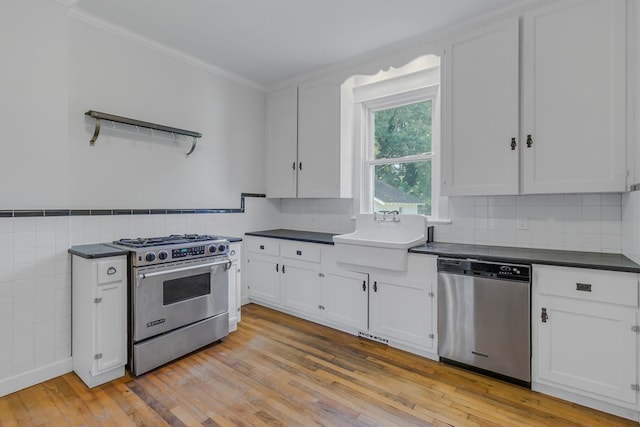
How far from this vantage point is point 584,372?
2035mm

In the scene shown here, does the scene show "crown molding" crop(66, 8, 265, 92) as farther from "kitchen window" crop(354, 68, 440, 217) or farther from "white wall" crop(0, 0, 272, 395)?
"kitchen window" crop(354, 68, 440, 217)

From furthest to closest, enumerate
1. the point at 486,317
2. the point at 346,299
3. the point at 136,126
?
the point at 346,299
the point at 136,126
the point at 486,317

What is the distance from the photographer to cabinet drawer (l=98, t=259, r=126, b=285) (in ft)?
7.42

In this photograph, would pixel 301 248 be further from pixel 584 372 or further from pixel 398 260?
pixel 584 372

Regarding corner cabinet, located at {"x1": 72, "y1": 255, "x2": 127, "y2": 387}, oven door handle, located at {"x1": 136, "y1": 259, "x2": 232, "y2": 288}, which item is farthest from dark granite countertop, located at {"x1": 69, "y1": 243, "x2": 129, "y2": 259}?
oven door handle, located at {"x1": 136, "y1": 259, "x2": 232, "y2": 288}

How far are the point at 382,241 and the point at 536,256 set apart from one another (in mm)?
1108

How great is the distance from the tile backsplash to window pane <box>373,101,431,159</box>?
28.3 inches

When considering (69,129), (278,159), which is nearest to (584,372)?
(278,159)

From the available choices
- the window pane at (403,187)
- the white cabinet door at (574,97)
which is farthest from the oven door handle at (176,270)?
the white cabinet door at (574,97)

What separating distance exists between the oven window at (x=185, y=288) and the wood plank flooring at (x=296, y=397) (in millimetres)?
496

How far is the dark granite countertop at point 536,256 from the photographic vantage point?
201 centimetres

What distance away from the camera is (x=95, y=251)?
233 centimetres

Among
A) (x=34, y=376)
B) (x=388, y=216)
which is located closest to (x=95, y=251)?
(x=34, y=376)

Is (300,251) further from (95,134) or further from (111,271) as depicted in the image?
(95,134)
